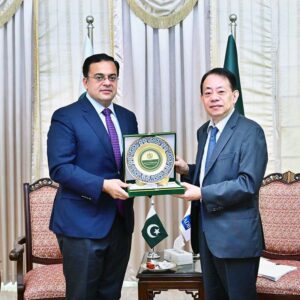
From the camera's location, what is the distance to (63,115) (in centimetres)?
230

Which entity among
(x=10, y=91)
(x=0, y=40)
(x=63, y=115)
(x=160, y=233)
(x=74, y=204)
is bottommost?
(x=160, y=233)

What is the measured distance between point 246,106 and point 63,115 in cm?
201

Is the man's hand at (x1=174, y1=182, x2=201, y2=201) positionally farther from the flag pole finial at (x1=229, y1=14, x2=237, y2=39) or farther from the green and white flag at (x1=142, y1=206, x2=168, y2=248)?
the flag pole finial at (x1=229, y1=14, x2=237, y2=39)

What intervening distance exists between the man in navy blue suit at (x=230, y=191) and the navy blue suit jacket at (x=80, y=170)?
0.41 m

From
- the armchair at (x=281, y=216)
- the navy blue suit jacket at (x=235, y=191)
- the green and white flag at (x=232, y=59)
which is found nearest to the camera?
the navy blue suit jacket at (x=235, y=191)

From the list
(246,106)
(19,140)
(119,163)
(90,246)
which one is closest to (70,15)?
(19,140)

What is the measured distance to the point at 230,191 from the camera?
1995 millimetres

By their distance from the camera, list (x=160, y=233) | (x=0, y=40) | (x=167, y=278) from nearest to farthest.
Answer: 1. (x=167, y=278)
2. (x=160, y=233)
3. (x=0, y=40)


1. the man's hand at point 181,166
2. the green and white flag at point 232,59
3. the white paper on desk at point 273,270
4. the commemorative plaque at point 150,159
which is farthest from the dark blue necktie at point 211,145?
the green and white flag at point 232,59

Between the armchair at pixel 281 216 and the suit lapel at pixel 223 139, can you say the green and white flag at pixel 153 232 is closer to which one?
the armchair at pixel 281 216

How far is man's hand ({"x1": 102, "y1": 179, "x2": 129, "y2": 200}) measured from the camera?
6.95 feet

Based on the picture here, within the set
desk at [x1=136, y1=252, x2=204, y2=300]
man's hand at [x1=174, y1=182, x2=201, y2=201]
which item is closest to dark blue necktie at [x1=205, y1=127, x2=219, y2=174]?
man's hand at [x1=174, y1=182, x2=201, y2=201]

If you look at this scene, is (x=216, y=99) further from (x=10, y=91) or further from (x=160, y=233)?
(x=10, y=91)

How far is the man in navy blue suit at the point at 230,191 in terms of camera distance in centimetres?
203
